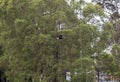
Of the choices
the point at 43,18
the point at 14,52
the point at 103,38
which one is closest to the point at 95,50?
the point at 103,38

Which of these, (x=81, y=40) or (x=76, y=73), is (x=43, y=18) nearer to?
(x=81, y=40)

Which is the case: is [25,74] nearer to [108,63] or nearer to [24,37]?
[24,37]

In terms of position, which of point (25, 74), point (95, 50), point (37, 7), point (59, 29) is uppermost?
point (37, 7)

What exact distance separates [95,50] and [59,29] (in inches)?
58.2

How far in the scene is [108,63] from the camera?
11.4 meters

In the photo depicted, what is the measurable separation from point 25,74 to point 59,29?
2.16 metres

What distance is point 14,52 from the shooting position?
12.1m

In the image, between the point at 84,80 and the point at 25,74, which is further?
the point at 25,74

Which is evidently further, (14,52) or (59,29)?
(14,52)

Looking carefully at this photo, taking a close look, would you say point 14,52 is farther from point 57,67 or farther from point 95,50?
point 95,50

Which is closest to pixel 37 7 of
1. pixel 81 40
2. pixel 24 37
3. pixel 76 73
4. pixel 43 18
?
pixel 43 18

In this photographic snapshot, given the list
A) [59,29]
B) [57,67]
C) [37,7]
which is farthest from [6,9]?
[57,67]

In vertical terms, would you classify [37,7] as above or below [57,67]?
above

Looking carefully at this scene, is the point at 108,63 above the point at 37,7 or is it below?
below
